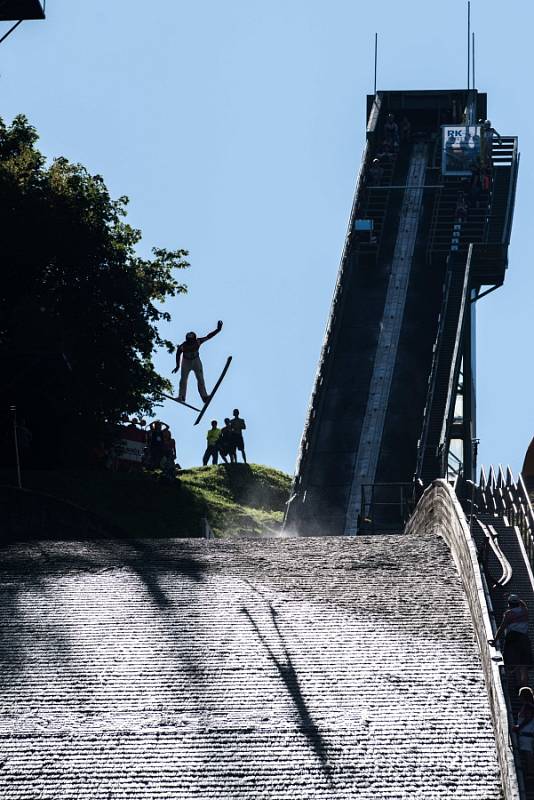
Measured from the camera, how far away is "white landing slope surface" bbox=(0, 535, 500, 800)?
23.9 m

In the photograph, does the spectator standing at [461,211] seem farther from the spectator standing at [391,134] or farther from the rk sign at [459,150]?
the spectator standing at [391,134]

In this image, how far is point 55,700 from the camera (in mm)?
26359

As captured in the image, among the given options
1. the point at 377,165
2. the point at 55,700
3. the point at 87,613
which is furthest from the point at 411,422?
the point at 55,700

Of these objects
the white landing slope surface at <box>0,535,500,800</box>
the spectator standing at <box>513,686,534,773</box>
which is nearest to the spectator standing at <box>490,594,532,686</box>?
the white landing slope surface at <box>0,535,500,800</box>

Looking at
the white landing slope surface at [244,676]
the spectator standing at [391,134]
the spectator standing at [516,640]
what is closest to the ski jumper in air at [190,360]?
the white landing slope surface at [244,676]

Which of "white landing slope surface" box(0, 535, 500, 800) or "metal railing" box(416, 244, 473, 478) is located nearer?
"white landing slope surface" box(0, 535, 500, 800)

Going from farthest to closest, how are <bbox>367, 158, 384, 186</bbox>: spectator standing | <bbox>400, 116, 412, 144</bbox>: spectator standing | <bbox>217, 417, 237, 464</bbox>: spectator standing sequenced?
1. <bbox>400, 116, 412, 144</bbox>: spectator standing
2. <bbox>367, 158, 384, 186</bbox>: spectator standing
3. <bbox>217, 417, 237, 464</bbox>: spectator standing

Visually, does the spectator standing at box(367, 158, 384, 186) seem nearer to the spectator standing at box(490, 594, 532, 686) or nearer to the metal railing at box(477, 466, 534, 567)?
the metal railing at box(477, 466, 534, 567)

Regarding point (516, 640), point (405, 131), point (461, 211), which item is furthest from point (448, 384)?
point (516, 640)

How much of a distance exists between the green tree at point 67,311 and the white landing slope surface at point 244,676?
14.0m

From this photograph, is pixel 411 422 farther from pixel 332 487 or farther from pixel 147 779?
pixel 147 779

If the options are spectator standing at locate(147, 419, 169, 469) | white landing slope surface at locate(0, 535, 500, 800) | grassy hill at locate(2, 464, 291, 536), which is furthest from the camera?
spectator standing at locate(147, 419, 169, 469)

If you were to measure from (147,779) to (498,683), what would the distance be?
170 inches

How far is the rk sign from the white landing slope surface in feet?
94.3
